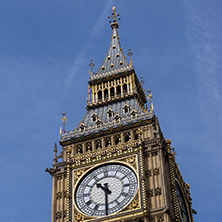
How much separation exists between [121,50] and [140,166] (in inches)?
759

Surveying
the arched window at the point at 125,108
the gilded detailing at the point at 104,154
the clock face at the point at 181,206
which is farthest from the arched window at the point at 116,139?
the clock face at the point at 181,206

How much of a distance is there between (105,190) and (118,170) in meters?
2.19

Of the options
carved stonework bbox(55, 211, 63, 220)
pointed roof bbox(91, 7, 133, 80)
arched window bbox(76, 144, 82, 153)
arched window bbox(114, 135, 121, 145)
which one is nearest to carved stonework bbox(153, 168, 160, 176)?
arched window bbox(114, 135, 121, 145)

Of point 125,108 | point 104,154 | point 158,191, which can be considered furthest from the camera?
point 125,108

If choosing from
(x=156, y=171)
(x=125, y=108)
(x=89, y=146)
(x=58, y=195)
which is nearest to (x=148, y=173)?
(x=156, y=171)

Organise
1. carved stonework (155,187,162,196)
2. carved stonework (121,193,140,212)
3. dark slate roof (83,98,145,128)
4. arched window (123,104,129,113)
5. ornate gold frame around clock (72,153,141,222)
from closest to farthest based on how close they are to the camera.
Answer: ornate gold frame around clock (72,153,141,222)
carved stonework (121,193,140,212)
carved stonework (155,187,162,196)
dark slate roof (83,98,145,128)
arched window (123,104,129,113)

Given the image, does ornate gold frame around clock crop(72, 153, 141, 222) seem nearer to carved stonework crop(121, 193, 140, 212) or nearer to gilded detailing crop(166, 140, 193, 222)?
carved stonework crop(121, 193, 140, 212)

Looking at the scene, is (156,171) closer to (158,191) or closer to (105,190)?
(158,191)

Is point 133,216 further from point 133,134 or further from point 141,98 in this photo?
point 141,98

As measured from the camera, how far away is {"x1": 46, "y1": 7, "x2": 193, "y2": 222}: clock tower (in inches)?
1970

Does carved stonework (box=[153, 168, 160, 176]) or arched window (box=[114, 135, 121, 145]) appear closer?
carved stonework (box=[153, 168, 160, 176])

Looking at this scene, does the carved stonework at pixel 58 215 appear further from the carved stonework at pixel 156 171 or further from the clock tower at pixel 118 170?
the carved stonework at pixel 156 171

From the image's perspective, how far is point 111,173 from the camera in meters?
52.6

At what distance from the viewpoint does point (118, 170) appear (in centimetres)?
5266
